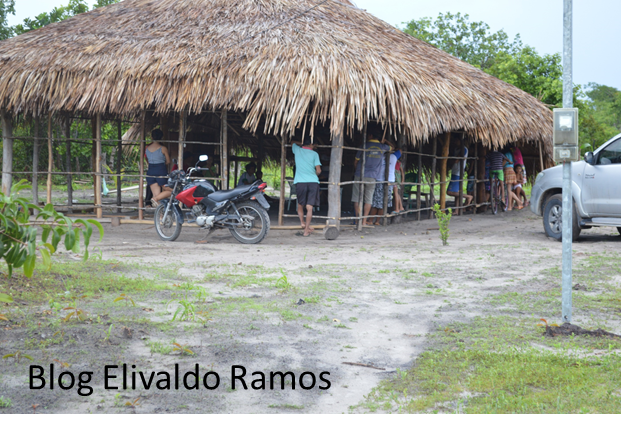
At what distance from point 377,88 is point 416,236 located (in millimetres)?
2431

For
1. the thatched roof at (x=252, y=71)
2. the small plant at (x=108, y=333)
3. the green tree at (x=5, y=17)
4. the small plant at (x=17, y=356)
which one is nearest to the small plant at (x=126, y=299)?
the small plant at (x=108, y=333)

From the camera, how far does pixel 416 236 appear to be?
965cm

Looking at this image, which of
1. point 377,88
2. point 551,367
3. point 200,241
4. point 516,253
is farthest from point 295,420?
point 377,88

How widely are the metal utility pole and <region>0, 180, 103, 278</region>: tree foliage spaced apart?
311 cm

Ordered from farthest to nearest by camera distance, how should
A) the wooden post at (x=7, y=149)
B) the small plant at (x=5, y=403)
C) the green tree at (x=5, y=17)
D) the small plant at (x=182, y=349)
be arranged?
the green tree at (x=5, y=17) → the wooden post at (x=7, y=149) → the small plant at (x=182, y=349) → the small plant at (x=5, y=403)

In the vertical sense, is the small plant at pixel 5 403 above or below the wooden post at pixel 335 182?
below

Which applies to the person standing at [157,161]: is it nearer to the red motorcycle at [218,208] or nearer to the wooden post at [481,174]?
the red motorcycle at [218,208]

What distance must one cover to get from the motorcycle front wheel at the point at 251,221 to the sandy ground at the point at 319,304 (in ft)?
0.57

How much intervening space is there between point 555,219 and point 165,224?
228 inches

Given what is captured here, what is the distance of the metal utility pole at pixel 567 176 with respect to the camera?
4039 millimetres

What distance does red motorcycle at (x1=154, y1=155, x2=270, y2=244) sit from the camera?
28.2ft

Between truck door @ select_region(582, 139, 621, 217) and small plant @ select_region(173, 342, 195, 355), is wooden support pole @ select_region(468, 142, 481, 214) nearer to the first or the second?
truck door @ select_region(582, 139, 621, 217)

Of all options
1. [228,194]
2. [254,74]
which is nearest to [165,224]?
[228,194]

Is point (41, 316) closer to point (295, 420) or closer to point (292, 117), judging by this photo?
point (295, 420)
